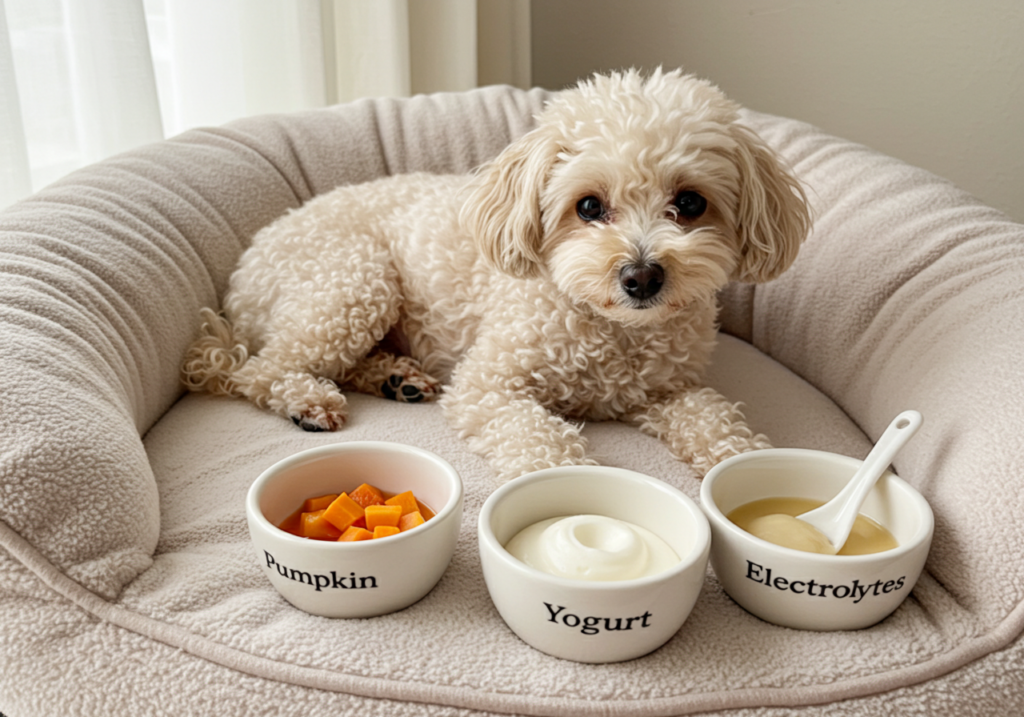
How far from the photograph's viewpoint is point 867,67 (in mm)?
2896

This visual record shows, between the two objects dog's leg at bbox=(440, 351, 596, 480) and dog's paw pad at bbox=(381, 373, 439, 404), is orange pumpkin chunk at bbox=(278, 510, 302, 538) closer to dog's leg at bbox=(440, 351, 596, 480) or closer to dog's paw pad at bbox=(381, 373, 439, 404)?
dog's leg at bbox=(440, 351, 596, 480)

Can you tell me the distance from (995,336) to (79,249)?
159 cm

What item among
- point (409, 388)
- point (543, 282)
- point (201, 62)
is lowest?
point (409, 388)

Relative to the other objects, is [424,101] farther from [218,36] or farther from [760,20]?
[760,20]

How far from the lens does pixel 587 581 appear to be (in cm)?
94

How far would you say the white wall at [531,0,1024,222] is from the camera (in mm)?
2707

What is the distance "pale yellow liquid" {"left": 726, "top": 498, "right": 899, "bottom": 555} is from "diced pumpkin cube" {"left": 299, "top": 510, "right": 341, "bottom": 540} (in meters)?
0.53

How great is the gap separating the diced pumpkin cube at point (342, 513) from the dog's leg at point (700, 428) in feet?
2.14

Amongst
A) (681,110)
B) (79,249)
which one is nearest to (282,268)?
(79,249)

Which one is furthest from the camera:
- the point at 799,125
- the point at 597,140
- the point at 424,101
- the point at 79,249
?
the point at 424,101

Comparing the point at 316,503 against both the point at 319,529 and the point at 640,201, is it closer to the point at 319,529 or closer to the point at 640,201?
the point at 319,529

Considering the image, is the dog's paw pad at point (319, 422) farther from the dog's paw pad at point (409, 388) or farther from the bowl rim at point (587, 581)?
the bowl rim at point (587, 581)

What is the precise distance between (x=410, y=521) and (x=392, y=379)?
0.75 m

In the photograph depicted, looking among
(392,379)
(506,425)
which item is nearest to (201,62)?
(392,379)
